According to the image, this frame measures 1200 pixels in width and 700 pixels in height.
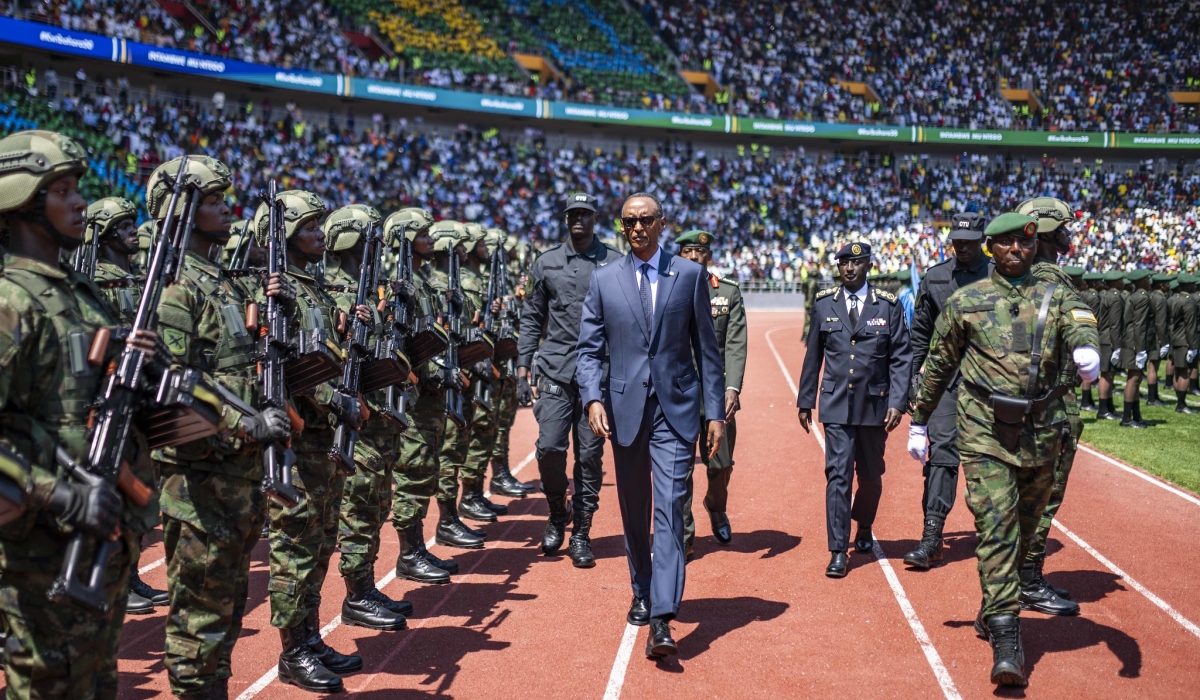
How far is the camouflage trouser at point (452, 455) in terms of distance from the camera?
7.82 meters

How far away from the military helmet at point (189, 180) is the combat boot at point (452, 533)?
3.92 m

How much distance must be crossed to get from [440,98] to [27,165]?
35261 millimetres

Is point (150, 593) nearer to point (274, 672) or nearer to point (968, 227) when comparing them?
point (274, 672)

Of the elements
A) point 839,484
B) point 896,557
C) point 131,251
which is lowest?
point 896,557

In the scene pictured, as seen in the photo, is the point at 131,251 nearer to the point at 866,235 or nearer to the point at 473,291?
the point at 473,291

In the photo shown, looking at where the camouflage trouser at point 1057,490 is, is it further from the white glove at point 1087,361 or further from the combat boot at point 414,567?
the combat boot at point 414,567

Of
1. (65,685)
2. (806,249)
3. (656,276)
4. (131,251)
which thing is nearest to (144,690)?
(65,685)

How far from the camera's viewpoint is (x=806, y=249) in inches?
1620

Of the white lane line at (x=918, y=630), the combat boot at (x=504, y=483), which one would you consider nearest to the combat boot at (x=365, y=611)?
the white lane line at (x=918, y=630)

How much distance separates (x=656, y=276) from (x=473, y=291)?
13.8 feet

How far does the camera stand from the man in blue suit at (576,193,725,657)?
5.29 m

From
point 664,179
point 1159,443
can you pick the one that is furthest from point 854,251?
point 664,179

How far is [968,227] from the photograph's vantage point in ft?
24.1

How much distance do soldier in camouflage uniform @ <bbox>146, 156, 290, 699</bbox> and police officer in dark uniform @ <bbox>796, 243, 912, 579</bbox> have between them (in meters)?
4.11
